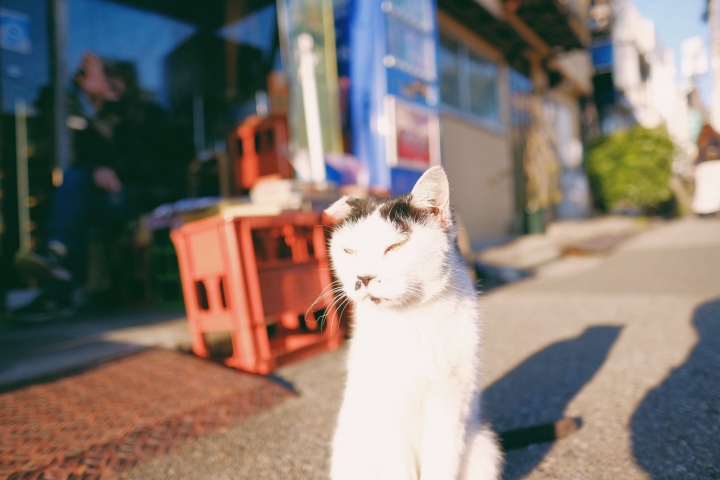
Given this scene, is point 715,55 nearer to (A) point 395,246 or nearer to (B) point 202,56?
(B) point 202,56

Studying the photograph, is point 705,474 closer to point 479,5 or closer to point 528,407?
point 528,407

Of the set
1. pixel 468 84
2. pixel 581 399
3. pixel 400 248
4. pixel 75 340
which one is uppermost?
pixel 468 84

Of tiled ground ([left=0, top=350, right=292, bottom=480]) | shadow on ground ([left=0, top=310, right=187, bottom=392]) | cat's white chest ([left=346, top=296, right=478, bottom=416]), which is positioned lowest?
tiled ground ([left=0, top=350, right=292, bottom=480])

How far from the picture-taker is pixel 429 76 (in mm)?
5234

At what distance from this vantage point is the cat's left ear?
1.21 m

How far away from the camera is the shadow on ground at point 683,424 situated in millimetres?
1224

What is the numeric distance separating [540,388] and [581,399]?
0.61 feet

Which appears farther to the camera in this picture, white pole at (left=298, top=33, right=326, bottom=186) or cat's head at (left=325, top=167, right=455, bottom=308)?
white pole at (left=298, top=33, right=326, bottom=186)

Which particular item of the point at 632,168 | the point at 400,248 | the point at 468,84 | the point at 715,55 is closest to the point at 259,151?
the point at 400,248

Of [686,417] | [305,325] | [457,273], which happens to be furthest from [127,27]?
[686,417]

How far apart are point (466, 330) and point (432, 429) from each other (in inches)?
11.7

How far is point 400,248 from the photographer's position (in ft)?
3.84

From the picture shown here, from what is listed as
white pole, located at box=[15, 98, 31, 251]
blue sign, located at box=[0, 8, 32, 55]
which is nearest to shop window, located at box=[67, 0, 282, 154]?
blue sign, located at box=[0, 8, 32, 55]

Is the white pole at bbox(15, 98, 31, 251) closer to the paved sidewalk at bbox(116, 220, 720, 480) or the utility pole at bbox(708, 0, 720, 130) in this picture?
the paved sidewalk at bbox(116, 220, 720, 480)
